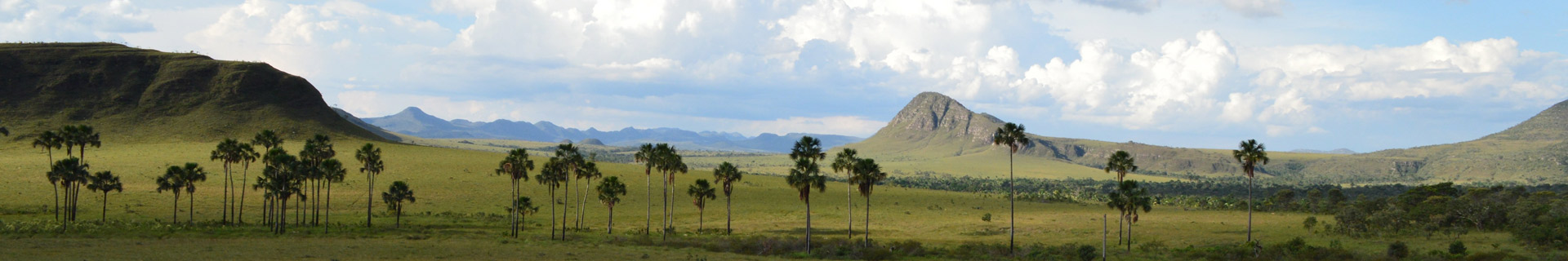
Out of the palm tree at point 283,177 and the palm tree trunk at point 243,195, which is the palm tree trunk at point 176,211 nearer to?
the palm tree trunk at point 243,195

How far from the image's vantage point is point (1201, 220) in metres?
95.0

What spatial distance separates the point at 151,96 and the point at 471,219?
114 meters

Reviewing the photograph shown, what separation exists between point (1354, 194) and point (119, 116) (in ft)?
791

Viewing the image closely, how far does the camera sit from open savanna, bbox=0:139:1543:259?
178 ft

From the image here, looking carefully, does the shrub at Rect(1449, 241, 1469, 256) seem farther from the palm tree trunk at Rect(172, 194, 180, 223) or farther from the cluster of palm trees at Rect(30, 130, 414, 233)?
the palm tree trunk at Rect(172, 194, 180, 223)

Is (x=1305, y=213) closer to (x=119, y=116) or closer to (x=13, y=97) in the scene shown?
(x=119, y=116)

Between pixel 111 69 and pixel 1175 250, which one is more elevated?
pixel 111 69

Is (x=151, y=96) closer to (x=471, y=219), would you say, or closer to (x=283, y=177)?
(x=471, y=219)

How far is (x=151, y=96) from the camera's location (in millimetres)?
159250

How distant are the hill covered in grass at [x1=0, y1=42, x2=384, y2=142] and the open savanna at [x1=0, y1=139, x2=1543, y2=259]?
43.7 feet

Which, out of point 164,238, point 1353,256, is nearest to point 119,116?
point 164,238

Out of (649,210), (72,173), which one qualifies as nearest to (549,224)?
(649,210)

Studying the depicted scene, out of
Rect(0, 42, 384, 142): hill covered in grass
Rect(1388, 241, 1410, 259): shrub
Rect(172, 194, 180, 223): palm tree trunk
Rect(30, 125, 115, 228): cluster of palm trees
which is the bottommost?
Rect(172, 194, 180, 223): palm tree trunk

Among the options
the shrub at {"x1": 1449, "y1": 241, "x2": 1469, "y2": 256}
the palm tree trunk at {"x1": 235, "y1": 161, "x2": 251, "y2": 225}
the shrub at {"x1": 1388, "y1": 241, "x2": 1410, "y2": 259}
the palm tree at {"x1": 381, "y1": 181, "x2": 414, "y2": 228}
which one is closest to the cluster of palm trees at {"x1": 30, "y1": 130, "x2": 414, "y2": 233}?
the palm tree at {"x1": 381, "y1": 181, "x2": 414, "y2": 228}
